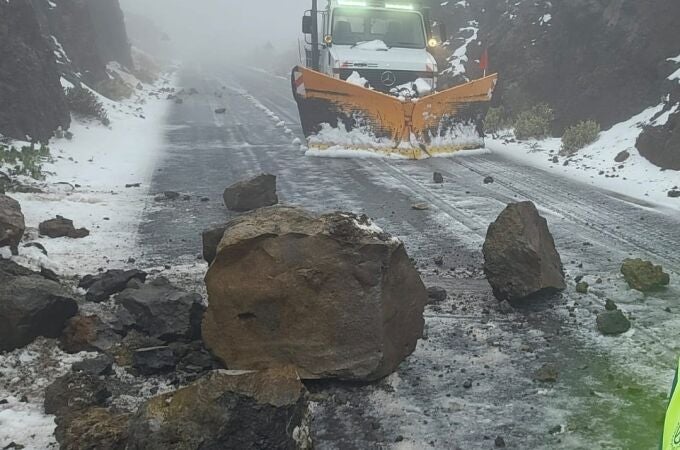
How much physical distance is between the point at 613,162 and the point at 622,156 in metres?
0.18

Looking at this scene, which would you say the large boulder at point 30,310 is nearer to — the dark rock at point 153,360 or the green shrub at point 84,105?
the dark rock at point 153,360

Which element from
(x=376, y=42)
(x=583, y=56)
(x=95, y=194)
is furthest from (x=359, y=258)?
(x=583, y=56)

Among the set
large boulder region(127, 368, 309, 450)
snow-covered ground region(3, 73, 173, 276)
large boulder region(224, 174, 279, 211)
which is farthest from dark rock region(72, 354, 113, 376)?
large boulder region(224, 174, 279, 211)

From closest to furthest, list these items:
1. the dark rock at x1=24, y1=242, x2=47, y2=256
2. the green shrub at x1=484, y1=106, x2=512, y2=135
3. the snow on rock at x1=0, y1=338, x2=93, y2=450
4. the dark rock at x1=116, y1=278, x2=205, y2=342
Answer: the snow on rock at x1=0, y1=338, x2=93, y2=450 < the dark rock at x1=116, y1=278, x2=205, y2=342 < the dark rock at x1=24, y1=242, x2=47, y2=256 < the green shrub at x1=484, y1=106, x2=512, y2=135

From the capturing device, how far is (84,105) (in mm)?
14562

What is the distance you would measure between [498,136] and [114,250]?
10733mm

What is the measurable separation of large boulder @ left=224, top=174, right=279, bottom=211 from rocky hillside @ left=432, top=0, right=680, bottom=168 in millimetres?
7248

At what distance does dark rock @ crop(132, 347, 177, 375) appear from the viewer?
3.97 m

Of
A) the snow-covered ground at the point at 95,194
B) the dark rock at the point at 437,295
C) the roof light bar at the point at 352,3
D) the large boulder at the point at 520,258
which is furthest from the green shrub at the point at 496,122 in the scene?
the dark rock at the point at 437,295

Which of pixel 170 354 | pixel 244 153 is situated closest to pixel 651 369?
pixel 170 354

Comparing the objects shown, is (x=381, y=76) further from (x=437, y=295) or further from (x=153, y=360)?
(x=153, y=360)

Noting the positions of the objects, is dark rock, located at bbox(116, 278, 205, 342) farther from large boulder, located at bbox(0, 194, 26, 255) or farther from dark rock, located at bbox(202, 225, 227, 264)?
large boulder, located at bbox(0, 194, 26, 255)

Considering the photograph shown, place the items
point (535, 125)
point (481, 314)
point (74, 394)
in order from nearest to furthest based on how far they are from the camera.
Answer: point (74, 394) → point (481, 314) → point (535, 125)

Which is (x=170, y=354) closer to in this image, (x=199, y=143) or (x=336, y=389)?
(x=336, y=389)
